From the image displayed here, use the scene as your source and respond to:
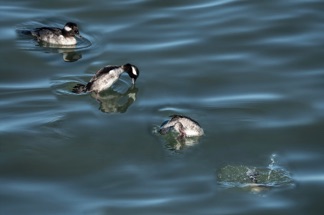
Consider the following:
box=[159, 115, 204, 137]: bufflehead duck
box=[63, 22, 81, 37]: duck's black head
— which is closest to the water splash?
box=[159, 115, 204, 137]: bufflehead duck

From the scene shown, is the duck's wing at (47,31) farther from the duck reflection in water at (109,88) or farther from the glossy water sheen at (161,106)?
the duck reflection in water at (109,88)

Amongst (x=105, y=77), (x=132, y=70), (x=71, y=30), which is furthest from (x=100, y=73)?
(x=71, y=30)

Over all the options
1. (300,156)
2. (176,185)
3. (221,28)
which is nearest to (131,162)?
(176,185)

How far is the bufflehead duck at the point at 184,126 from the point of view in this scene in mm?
14859

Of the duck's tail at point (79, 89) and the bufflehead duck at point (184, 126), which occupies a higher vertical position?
the duck's tail at point (79, 89)

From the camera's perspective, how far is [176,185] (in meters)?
13.9

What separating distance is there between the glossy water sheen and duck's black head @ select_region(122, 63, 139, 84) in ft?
0.82

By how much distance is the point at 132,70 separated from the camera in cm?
1720

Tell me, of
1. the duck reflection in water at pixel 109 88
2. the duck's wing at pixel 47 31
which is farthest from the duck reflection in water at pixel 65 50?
the duck reflection in water at pixel 109 88

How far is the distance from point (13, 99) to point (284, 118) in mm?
4583

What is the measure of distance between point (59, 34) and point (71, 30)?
0.32m

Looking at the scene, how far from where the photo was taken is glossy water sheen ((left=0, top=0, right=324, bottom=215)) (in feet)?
44.9

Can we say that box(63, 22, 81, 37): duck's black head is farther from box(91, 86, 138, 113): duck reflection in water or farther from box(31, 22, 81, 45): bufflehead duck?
box(91, 86, 138, 113): duck reflection in water

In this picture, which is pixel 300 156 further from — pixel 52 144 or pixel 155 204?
pixel 52 144
